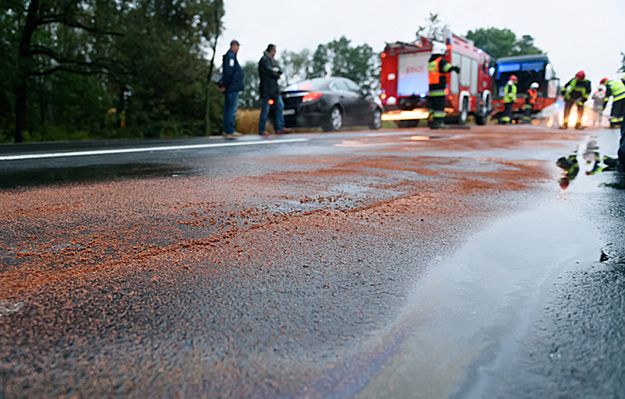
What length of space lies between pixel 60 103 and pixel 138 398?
756 inches

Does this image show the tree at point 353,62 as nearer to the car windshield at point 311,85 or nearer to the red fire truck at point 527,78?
the red fire truck at point 527,78

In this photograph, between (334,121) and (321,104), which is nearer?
(321,104)

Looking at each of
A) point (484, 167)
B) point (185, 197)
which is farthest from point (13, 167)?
point (484, 167)


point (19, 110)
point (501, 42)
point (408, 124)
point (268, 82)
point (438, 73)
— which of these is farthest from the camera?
point (501, 42)

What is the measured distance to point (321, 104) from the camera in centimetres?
1333

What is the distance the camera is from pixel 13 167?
450 centimetres

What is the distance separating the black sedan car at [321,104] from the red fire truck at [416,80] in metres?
3.26

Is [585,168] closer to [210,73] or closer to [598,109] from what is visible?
[210,73]

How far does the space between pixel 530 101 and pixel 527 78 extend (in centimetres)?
126

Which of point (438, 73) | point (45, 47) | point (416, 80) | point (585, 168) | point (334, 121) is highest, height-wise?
point (45, 47)

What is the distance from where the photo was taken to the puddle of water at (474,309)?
3.29 ft

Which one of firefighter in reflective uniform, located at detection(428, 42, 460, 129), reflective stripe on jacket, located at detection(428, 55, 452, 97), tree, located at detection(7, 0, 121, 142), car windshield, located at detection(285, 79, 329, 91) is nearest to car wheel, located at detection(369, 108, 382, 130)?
car windshield, located at detection(285, 79, 329, 91)

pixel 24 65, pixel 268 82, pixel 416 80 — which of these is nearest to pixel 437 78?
pixel 268 82

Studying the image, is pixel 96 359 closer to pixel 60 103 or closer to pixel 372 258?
pixel 372 258
